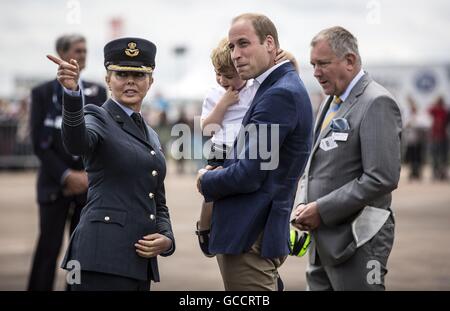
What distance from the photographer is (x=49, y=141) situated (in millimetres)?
6816

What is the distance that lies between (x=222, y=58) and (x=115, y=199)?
0.92 m

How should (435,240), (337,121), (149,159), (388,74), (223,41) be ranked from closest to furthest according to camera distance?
(149,159)
(223,41)
(337,121)
(435,240)
(388,74)

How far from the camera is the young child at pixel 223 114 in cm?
455

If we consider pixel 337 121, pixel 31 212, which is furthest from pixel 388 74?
pixel 337 121

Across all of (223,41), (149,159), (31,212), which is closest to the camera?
(149,159)

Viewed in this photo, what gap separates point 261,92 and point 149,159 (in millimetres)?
623

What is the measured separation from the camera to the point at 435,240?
36.1ft

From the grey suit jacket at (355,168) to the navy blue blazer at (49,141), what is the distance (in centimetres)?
229

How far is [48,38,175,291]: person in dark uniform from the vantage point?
13.5 ft

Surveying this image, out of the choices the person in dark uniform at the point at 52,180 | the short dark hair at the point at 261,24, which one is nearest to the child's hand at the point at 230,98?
the short dark hair at the point at 261,24

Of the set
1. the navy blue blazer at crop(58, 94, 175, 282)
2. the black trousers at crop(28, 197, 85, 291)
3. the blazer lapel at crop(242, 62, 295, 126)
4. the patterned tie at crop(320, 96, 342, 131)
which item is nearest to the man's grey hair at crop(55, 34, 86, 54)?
the black trousers at crop(28, 197, 85, 291)

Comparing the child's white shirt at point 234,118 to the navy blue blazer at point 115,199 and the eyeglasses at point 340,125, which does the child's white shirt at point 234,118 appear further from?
the eyeglasses at point 340,125

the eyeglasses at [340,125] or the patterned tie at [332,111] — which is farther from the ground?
the patterned tie at [332,111]
